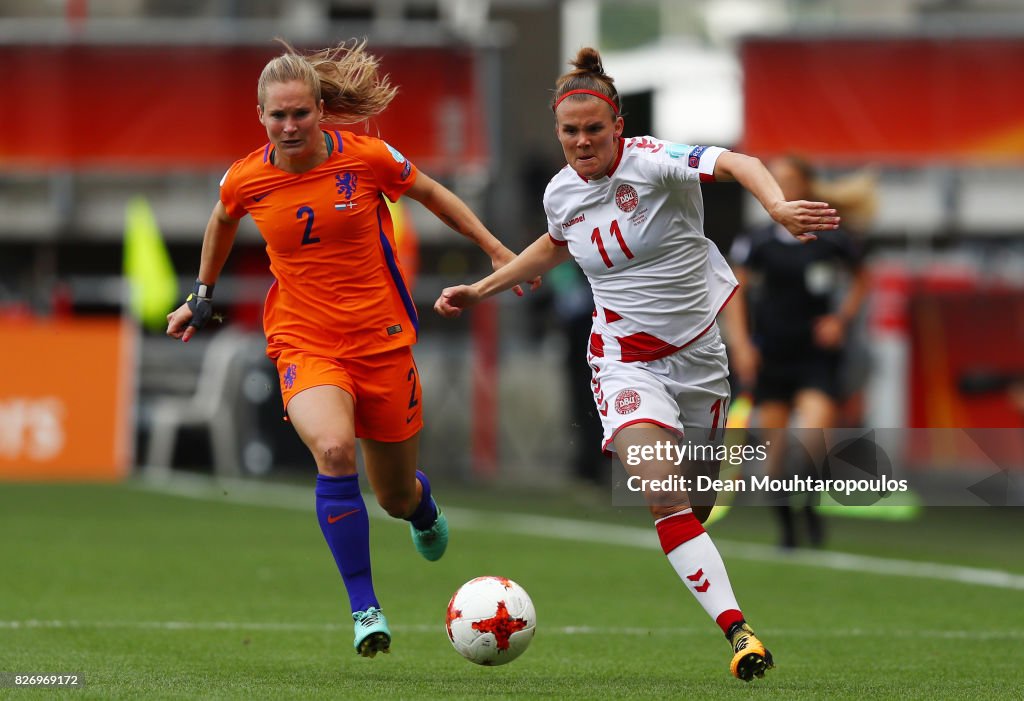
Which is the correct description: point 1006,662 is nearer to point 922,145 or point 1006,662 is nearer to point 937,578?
point 937,578

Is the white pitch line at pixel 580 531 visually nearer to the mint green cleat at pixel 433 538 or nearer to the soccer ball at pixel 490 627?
the mint green cleat at pixel 433 538

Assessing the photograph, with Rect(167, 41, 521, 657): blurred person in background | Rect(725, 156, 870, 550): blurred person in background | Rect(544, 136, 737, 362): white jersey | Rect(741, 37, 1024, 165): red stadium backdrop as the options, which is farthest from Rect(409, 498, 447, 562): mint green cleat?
Rect(741, 37, 1024, 165): red stadium backdrop

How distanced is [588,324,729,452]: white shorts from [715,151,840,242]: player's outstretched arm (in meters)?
0.78

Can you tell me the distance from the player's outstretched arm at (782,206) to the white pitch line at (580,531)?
4137 mm

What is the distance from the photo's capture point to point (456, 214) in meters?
7.64

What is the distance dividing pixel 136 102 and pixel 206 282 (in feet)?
42.3

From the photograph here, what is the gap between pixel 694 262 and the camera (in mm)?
7102

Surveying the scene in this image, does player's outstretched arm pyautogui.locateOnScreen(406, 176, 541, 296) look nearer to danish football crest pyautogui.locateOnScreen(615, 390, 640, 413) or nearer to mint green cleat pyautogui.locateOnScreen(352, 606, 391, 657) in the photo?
danish football crest pyautogui.locateOnScreen(615, 390, 640, 413)

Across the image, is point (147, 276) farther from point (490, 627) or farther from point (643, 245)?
point (490, 627)

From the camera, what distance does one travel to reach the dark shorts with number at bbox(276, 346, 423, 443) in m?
7.23

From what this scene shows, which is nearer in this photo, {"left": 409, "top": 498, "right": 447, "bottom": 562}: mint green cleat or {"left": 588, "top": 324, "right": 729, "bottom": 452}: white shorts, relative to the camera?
{"left": 588, "top": 324, "right": 729, "bottom": 452}: white shorts

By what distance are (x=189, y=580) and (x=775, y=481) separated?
15.5ft

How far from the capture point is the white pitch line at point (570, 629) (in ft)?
26.5

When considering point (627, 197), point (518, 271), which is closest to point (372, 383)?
point (518, 271)
